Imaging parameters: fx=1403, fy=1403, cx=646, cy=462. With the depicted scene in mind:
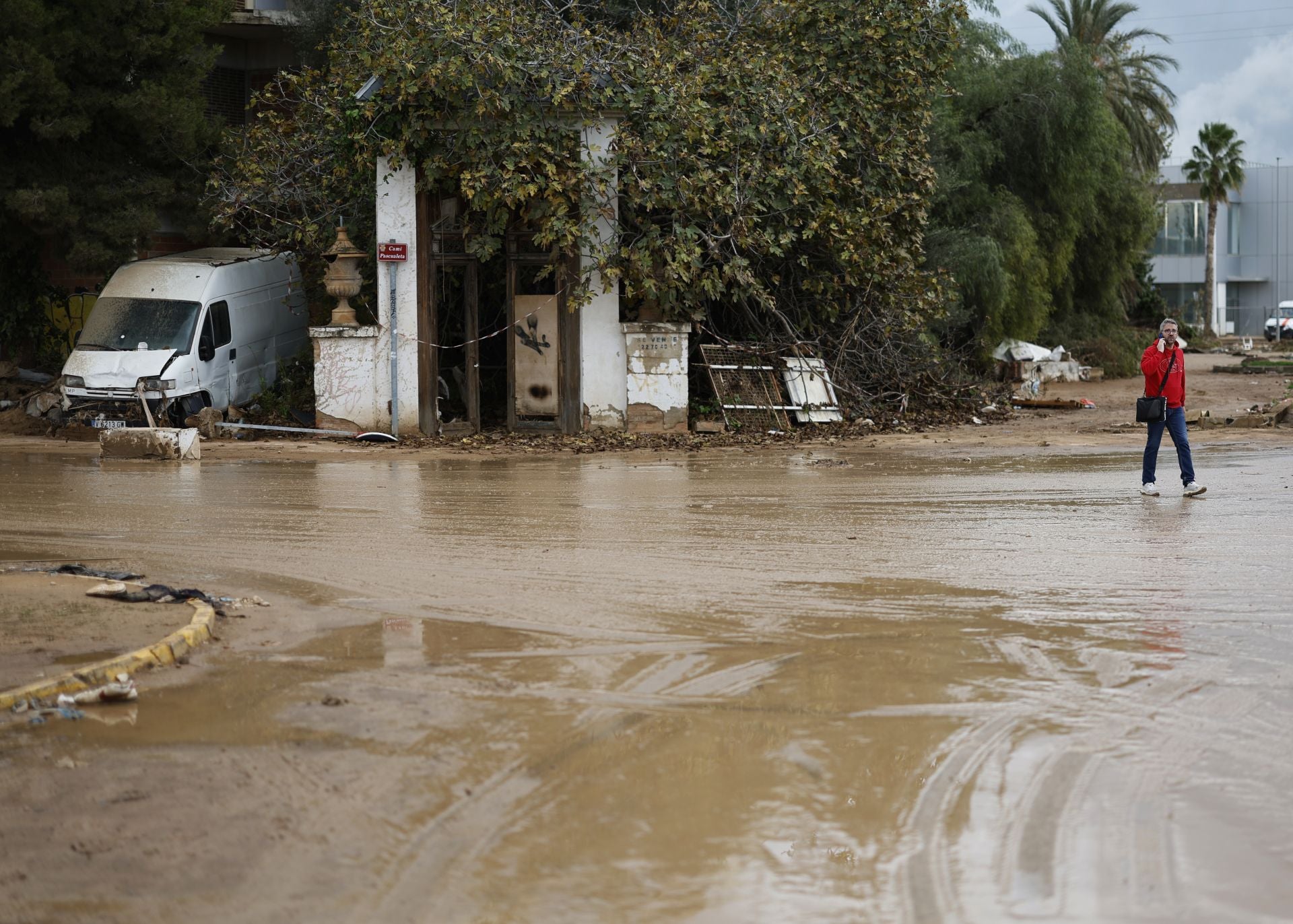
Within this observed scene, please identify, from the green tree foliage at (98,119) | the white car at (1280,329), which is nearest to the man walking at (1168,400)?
the green tree foliage at (98,119)

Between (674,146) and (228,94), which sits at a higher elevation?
(228,94)

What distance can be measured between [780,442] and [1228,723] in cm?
1441

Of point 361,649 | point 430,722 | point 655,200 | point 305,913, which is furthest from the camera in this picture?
point 655,200

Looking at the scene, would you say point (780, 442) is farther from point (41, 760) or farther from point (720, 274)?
point (41, 760)

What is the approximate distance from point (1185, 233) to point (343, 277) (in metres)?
65.4

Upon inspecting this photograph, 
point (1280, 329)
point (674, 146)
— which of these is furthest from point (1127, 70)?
point (674, 146)

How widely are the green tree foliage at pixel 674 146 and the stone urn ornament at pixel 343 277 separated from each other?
1257mm

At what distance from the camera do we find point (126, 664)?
22.3 feet

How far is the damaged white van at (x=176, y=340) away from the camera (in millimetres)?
20797

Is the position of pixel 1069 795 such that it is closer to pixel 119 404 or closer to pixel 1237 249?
pixel 119 404

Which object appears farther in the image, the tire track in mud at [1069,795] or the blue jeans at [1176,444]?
the blue jeans at [1176,444]

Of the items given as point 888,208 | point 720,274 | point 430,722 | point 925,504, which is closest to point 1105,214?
point 888,208

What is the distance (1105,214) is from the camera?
1412 inches

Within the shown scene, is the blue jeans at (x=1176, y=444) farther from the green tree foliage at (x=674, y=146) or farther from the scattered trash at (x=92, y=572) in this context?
the scattered trash at (x=92, y=572)
